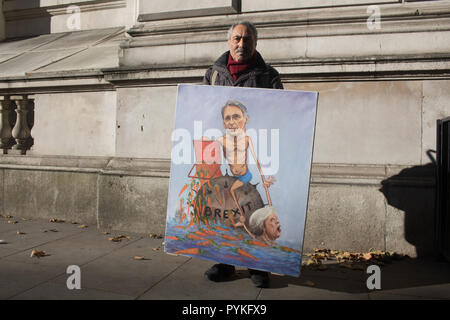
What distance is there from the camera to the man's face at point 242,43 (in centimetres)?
351

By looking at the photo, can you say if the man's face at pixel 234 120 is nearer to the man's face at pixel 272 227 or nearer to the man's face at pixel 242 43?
the man's face at pixel 242 43

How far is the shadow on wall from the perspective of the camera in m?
4.45

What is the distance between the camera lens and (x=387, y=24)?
477 cm

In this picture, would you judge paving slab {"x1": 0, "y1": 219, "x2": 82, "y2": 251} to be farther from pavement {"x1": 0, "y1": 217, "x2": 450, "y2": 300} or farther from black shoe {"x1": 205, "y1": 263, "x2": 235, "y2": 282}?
black shoe {"x1": 205, "y1": 263, "x2": 235, "y2": 282}

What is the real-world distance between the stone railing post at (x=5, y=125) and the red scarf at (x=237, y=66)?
4.77 m

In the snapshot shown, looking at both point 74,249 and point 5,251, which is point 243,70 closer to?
point 74,249

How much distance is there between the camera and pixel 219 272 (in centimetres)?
363

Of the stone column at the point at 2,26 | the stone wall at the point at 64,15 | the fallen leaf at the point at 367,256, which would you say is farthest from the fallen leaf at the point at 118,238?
the stone column at the point at 2,26

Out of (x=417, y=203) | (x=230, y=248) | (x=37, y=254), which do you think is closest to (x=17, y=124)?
(x=37, y=254)

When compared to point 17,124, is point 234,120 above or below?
below

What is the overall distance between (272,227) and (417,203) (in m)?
2.09

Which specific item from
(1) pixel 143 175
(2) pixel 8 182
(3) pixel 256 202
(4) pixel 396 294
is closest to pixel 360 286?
(4) pixel 396 294

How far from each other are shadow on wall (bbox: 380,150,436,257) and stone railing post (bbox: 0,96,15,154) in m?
5.84
